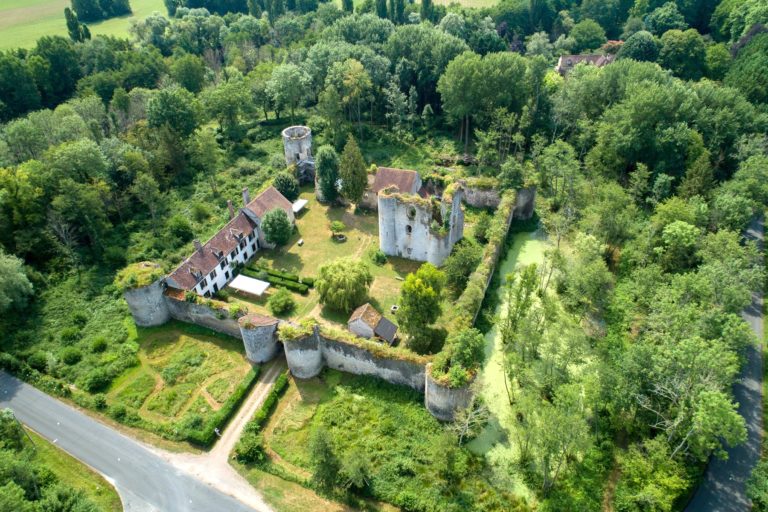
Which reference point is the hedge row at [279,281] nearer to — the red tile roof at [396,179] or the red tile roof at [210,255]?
the red tile roof at [210,255]

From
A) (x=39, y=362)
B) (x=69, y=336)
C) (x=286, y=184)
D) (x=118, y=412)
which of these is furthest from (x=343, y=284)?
(x=39, y=362)

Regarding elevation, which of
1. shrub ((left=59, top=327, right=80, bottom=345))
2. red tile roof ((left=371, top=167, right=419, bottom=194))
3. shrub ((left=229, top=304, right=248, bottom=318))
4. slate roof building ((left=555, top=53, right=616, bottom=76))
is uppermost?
slate roof building ((left=555, top=53, right=616, bottom=76))

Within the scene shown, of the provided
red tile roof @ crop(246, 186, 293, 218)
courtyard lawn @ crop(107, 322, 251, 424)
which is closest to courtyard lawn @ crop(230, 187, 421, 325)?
red tile roof @ crop(246, 186, 293, 218)

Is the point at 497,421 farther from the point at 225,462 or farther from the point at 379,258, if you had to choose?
the point at 379,258

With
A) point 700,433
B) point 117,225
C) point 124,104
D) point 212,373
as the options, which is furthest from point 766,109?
point 124,104

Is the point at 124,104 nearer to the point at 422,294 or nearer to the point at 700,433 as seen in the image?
→ the point at 422,294

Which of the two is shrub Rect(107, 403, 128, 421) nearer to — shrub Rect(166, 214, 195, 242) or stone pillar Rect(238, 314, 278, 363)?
stone pillar Rect(238, 314, 278, 363)

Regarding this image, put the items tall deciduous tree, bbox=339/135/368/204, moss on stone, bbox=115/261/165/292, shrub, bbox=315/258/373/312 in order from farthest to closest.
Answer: tall deciduous tree, bbox=339/135/368/204
shrub, bbox=315/258/373/312
moss on stone, bbox=115/261/165/292
